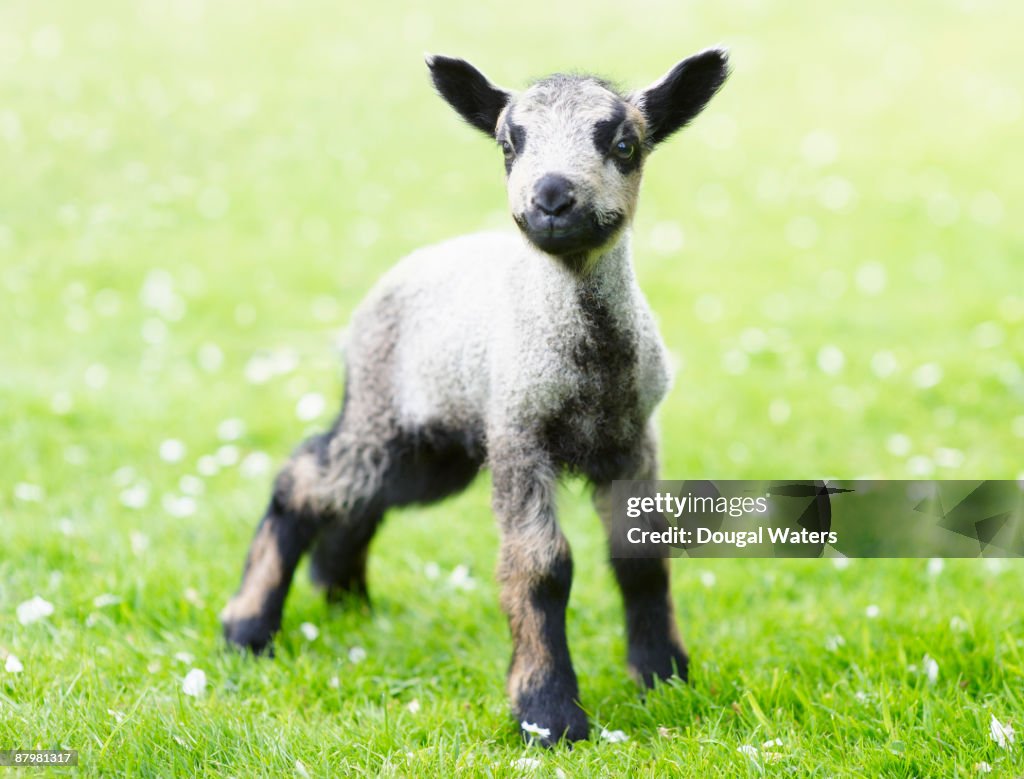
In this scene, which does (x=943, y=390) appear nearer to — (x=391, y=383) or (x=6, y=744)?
(x=391, y=383)

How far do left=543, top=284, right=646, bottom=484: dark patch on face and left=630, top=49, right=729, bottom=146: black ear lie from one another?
0.75m

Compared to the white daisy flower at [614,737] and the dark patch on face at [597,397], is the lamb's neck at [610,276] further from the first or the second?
the white daisy flower at [614,737]

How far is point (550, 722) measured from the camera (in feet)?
13.7

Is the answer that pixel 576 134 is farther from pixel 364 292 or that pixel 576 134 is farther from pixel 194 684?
pixel 364 292

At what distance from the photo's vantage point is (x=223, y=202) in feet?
41.3

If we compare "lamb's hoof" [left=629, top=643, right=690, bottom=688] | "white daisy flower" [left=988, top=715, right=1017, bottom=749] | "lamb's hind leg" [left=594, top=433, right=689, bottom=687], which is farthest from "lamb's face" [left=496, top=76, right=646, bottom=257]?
"white daisy flower" [left=988, top=715, right=1017, bottom=749]

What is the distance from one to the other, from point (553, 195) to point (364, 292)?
23.8 feet

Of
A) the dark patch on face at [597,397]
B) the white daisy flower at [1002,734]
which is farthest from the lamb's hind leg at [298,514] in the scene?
the white daisy flower at [1002,734]

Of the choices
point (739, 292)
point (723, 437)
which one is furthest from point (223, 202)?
point (723, 437)

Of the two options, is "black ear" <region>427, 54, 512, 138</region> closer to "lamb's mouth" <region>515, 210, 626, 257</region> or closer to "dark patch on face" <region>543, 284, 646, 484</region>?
"lamb's mouth" <region>515, 210, 626, 257</region>

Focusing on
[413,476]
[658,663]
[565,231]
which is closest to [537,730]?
[658,663]

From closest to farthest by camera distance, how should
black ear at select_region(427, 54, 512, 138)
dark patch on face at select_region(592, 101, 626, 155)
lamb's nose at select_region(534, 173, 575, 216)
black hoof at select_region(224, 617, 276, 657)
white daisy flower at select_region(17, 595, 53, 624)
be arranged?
lamb's nose at select_region(534, 173, 575, 216) → dark patch on face at select_region(592, 101, 626, 155) → black ear at select_region(427, 54, 512, 138) → white daisy flower at select_region(17, 595, 53, 624) → black hoof at select_region(224, 617, 276, 657)

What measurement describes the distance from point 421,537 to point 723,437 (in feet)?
8.06

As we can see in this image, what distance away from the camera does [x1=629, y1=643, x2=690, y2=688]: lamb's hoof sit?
4648 millimetres
